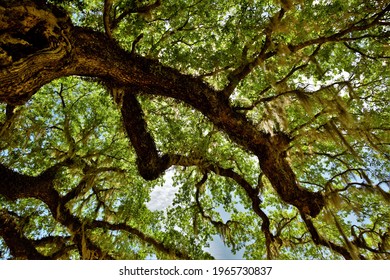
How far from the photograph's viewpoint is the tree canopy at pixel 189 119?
4.82m

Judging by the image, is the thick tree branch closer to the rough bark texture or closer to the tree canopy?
the tree canopy

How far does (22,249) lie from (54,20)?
556 centimetres

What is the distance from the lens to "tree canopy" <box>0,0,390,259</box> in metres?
4.82

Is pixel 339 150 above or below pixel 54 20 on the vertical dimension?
above

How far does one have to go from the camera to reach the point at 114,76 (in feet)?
16.1

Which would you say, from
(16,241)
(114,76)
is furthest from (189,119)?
(16,241)

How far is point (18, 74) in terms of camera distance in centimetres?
373

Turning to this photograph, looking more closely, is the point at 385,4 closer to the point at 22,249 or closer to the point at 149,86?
the point at 149,86

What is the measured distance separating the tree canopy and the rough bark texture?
2 cm

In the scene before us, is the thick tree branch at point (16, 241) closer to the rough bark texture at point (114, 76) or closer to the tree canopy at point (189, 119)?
the tree canopy at point (189, 119)

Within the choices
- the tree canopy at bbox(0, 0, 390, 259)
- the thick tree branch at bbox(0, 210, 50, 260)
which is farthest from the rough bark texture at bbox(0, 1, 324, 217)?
the thick tree branch at bbox(0, 210, 50, 260)

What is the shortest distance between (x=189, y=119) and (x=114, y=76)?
11.7 feet
